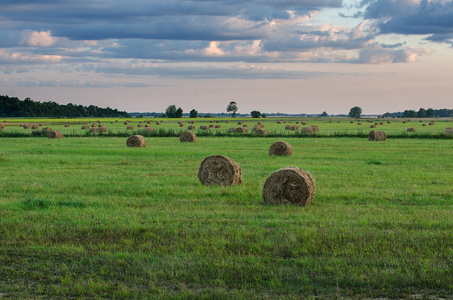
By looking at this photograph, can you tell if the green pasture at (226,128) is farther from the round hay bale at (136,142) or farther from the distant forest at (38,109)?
the distant forest at (38,109)

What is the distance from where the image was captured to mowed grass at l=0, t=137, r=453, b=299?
8188 mm

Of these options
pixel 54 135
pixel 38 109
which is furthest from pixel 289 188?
pixel 38 109

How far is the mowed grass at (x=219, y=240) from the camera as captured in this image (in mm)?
8188

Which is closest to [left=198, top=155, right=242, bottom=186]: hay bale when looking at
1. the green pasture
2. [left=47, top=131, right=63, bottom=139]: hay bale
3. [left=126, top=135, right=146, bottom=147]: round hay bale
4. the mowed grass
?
the mowed grass

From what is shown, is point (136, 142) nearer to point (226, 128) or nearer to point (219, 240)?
point (219, 240)

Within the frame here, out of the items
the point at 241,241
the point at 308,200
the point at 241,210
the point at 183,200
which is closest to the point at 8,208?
the point at 183,200

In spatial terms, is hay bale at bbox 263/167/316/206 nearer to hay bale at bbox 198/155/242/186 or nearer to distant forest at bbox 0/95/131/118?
hay bale at bbox 198/155/242/186

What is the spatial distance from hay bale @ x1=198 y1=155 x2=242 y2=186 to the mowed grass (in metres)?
0.48

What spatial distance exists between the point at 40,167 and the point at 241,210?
14.3 m

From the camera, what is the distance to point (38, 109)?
153 meters

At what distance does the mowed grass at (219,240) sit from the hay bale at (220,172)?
0.48 metres

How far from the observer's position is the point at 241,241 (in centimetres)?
1037

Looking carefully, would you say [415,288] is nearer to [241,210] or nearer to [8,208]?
[241,210]

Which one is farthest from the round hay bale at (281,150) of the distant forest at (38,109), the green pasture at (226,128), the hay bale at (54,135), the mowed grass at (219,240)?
the distant forest at (38,109)
